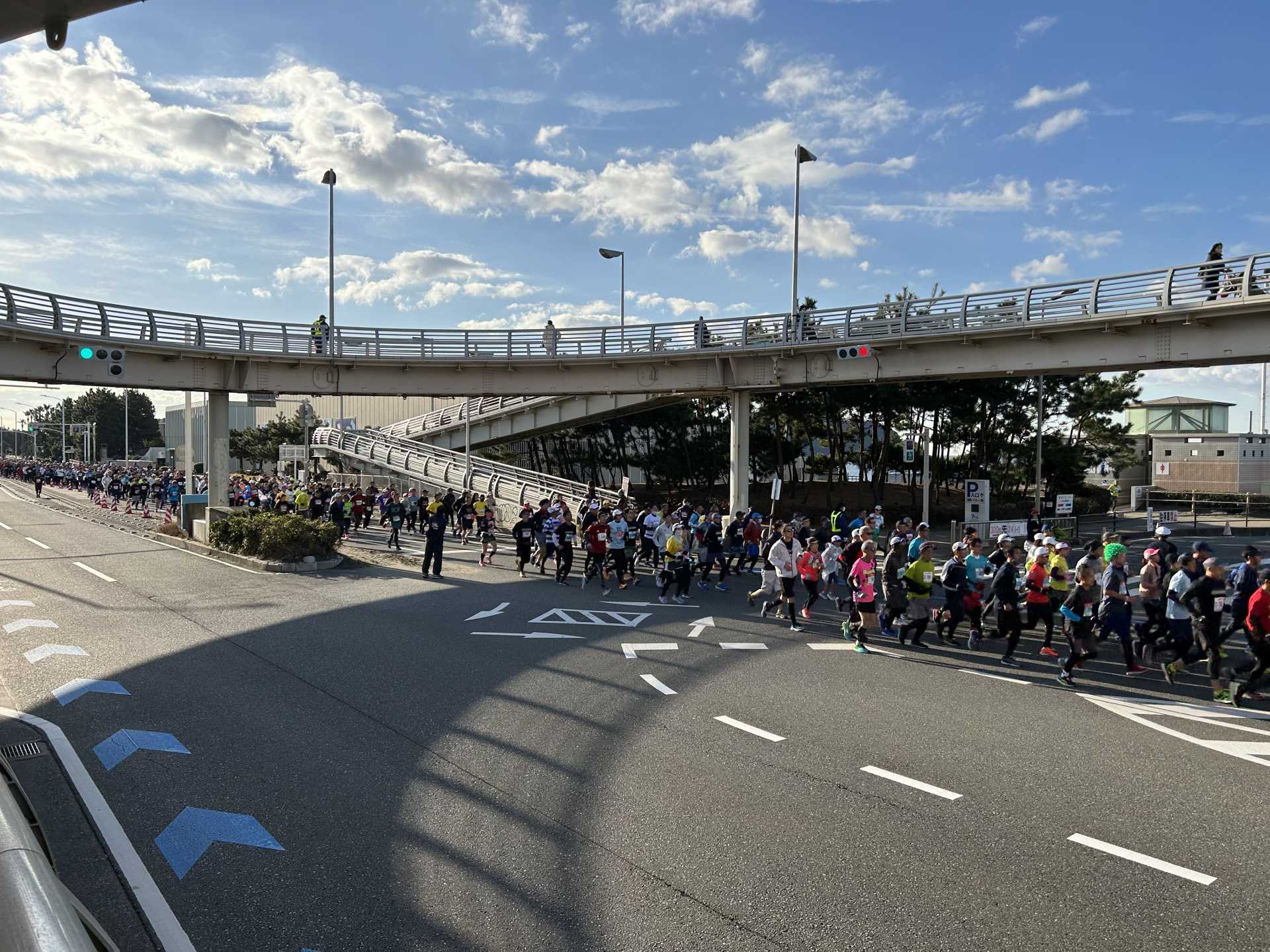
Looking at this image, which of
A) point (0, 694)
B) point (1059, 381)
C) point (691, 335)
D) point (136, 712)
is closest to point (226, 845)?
point (136, 712)

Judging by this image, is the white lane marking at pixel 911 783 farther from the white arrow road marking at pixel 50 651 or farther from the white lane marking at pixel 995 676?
the white arrow road marking at pixel 50 651

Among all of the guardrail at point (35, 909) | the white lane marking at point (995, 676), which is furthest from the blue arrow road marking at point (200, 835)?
the white lane marking at point (995, 676)

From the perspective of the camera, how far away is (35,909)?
277 cm

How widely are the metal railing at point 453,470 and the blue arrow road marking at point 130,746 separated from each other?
2055 cm

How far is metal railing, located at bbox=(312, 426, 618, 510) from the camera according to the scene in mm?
29922

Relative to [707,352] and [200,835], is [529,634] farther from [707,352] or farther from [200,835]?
[707,352]

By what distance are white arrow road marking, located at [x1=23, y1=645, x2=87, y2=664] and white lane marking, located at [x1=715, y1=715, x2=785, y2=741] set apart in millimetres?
8534

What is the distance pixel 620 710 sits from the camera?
8.41 m

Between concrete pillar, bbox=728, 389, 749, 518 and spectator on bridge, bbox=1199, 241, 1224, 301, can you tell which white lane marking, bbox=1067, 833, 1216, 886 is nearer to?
spectator on bridge, bbox=1199, 241, 1224, 301

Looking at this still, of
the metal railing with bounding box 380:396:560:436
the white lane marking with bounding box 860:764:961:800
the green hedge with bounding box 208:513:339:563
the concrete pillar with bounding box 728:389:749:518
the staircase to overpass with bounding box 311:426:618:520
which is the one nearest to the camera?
the white lane marking with bounding box 860:764:961:800

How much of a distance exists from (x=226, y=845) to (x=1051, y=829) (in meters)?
5.80

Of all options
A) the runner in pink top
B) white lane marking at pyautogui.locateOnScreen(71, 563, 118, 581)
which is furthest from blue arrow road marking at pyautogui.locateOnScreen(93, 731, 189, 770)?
white lane marking at pyautogui.locateOnScreen(71, 563, 118, 581)

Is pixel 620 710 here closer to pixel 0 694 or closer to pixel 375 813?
pixel 375 813

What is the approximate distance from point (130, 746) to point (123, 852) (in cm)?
226
